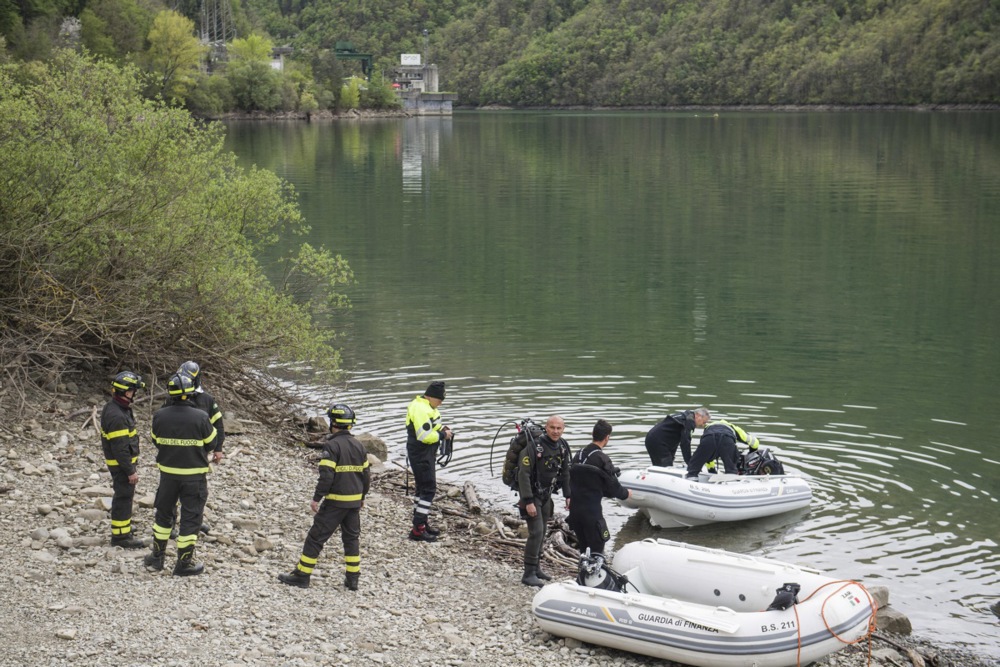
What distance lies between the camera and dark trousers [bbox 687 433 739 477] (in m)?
15.2

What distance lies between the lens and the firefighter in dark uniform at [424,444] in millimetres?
12562

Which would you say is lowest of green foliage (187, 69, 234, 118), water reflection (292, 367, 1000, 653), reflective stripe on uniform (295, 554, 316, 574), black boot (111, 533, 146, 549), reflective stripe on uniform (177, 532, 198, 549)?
water reflection (292, 367, 1000, 653)

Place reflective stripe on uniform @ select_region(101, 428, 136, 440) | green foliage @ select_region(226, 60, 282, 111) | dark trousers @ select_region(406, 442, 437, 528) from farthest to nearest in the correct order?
green foliage @ select_region(226, 60, 282, 111)
dark trousers @ select_region(406, 442, 437, 528)
reflective stripe on uniform @ select_region(101, 428, 136, 440)

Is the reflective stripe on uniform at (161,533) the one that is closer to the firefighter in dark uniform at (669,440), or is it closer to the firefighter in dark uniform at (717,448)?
the firefighter in dark uniform at (717,448)

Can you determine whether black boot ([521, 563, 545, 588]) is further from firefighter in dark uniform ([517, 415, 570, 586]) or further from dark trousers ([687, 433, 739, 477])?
dark trousers ([687, 433, 739, 477])

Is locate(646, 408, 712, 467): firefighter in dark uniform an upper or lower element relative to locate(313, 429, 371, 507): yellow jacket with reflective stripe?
lower

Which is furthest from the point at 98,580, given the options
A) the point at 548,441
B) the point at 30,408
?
the point at 30,408

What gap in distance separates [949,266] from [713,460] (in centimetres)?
2250

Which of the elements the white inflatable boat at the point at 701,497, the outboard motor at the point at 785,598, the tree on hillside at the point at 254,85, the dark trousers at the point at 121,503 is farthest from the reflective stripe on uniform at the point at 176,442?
the tree on hillside at the point at 254,85

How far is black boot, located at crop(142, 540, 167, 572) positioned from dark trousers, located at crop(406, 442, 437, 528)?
2991 mm

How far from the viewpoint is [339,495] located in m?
10.6

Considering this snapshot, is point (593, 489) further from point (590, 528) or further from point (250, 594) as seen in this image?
point (250, 594)

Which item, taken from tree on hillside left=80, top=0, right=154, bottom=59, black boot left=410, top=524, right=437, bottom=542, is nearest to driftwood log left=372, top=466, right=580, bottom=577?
black boot left=410, top=524, right=437, bottom=542

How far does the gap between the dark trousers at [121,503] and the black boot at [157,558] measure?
Answer: 58 centimetres
